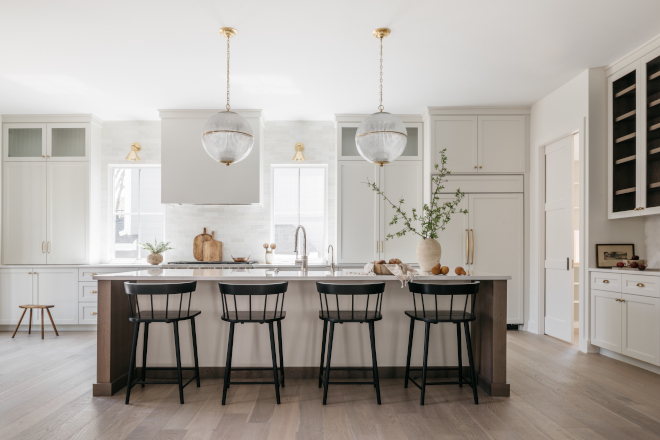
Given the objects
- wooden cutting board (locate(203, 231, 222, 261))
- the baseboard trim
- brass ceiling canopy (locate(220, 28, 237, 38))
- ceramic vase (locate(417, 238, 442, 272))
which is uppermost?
brass ceiling canopy (locate(220, 28, 237, 38))

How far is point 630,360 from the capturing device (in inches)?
159

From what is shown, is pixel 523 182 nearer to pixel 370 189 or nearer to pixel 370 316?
pixel 370 189

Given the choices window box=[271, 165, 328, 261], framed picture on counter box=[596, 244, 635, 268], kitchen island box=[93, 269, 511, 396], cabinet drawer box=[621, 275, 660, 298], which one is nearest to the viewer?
kitchen island box=[93, 269, 511, 396]

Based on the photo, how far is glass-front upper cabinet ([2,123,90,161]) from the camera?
602cm

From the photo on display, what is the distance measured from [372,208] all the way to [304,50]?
2.50 m

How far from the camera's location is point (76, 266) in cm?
575

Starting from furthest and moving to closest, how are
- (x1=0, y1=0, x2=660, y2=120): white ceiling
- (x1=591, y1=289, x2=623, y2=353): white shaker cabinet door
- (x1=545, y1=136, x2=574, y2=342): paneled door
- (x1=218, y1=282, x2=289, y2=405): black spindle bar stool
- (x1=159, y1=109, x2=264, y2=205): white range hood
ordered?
(x1=159, y1=109, x2=264, y2=205): white range hood
(x1=545, y1=136, x2=574, y2=342): paneled door
(x1=591, y1=289, x2=623, y2=353): white shaker cabinet door
(x1=0, y1=0, x2=660, y2=120): white ceiling
(x1=218, y1=282, x2=289, y2=405): black spindle bar stool

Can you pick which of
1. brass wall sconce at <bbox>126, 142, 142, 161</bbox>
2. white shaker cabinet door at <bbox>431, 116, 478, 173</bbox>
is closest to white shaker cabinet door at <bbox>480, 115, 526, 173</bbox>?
white shaker cabinet door at <bbox>431, 116, 478, 173</bbox>

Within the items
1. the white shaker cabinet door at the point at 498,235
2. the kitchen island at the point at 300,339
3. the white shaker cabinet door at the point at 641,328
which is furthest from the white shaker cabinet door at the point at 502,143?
the kitchen island at the point at 300,339

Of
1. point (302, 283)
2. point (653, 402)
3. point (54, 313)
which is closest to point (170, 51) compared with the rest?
point (302, 283)

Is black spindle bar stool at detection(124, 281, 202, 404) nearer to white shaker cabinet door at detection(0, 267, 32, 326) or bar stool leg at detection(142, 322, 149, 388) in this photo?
bar stool leg at detection(142, 322, 149, 388)

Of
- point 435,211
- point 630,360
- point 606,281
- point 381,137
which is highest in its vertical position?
point 381,137

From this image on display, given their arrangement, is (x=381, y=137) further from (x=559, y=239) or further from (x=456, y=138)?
(x=559, y=239)

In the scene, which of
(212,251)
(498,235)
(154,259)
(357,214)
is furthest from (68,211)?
(498,235)
